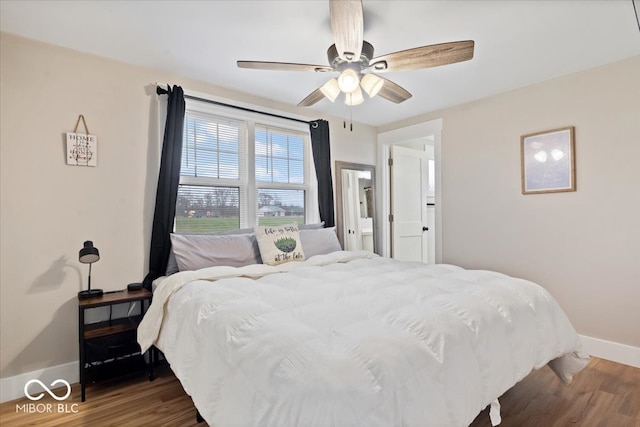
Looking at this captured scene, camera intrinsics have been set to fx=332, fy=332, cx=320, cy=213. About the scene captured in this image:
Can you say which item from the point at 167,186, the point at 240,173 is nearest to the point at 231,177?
the point at 240,173

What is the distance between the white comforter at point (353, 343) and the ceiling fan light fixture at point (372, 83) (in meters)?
1.25

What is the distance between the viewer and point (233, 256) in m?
2.72

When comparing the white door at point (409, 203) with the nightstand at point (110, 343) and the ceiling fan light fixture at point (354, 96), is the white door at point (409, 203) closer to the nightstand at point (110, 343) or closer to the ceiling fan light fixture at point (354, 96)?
the ceiling fan light fixture at point (354, 96)

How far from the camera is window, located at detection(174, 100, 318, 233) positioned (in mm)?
3076

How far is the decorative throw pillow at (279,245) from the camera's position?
2.79 meters

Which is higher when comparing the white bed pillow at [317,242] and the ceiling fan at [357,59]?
the ceiling fan at [357,59]

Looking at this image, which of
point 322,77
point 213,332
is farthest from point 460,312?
point 322,77

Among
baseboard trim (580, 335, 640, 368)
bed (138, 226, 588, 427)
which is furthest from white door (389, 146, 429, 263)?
bed (138, 226, 588, 427)

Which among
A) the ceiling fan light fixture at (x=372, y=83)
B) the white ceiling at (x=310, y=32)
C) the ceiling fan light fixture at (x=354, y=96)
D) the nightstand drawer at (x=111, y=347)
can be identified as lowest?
the nightstand drawer at (x=111, y=347)

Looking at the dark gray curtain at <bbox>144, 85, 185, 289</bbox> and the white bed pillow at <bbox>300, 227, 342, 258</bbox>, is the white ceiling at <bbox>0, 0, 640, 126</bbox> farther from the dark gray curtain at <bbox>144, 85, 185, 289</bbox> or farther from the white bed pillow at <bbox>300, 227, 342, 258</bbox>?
the white bed pillow at <bbox>300, 227, 342, 258</bbox>

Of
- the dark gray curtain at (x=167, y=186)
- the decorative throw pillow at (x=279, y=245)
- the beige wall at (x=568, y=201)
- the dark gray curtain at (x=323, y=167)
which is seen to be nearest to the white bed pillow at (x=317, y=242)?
the decorative throw pillow at (x=279, y=245)

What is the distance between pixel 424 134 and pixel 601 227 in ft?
6.52

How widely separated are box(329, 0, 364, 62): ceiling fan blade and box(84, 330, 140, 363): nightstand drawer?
2.36 m

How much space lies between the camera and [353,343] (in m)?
1.18
